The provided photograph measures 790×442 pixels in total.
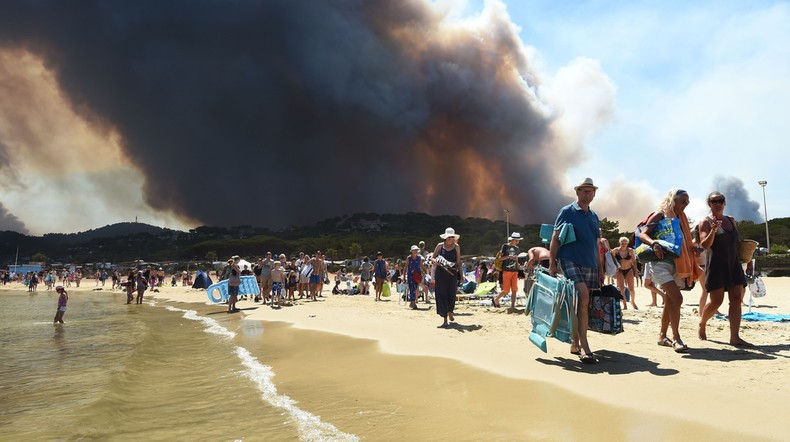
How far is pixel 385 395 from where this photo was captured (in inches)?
155

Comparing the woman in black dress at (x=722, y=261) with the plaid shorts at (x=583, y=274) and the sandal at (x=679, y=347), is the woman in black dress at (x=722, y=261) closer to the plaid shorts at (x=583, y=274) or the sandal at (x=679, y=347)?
the sandal at (x=679, y=347)

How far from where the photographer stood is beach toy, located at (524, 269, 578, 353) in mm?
4500

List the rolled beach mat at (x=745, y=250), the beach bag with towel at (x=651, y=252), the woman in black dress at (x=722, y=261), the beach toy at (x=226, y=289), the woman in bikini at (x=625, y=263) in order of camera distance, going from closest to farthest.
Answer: the beach bag with towel at (x=651, y=252)
the woman in black dress at (x=722, y=261)
the rolled beach mat at (x=745, y=250)
the woman in bikini at (x=625, y=263)
the beach toy at (x=226, y=289)

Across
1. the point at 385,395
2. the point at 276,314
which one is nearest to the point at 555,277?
the point at 385,395

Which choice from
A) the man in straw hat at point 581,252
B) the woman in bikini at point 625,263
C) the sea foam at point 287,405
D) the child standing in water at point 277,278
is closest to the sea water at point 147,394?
the sea foam at point 287,405

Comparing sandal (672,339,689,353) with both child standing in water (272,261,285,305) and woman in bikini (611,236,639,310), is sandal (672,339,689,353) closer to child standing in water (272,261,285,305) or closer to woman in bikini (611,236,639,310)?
woman in bikini (611,236,639,310)

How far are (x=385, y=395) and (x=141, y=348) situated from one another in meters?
6.08

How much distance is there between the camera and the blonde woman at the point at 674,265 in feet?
15.8

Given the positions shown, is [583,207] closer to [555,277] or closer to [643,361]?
[555,277]

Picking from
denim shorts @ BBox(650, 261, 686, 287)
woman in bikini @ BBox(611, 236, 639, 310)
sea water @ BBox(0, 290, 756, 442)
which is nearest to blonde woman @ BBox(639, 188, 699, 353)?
denim shorts @ BBox(650, 261, 686, 287)

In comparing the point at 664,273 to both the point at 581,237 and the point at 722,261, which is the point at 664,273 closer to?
the point at 722,261

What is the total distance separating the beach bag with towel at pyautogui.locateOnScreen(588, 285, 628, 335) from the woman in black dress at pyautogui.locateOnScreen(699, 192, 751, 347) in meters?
1.60

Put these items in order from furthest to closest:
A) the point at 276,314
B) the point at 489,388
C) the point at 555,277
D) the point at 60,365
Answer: the point at 276,314
the point at 60,365
the point at 555,277
the point at 489,388

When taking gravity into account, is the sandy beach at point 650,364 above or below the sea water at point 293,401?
above
